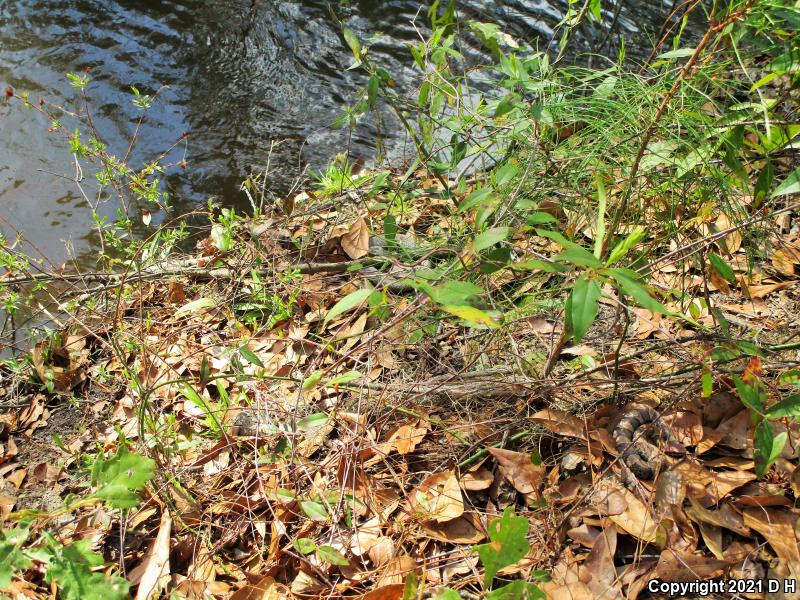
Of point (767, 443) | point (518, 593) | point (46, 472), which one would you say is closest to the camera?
point (518, 593)

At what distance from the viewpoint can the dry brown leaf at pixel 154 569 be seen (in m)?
1.73

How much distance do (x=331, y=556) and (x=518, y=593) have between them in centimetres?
53

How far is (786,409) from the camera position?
1368 millimetres

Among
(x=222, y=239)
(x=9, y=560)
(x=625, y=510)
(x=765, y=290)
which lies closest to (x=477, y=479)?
(x=625, y=510)

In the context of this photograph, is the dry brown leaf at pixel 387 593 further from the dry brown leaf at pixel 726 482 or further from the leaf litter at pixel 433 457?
the dry brown leaf at pixel 726 482

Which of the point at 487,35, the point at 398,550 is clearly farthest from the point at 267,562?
the point at 487,35

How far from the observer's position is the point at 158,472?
1888mm

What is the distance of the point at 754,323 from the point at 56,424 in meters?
2.68

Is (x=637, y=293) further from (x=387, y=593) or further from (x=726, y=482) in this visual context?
(x=387, y=593)

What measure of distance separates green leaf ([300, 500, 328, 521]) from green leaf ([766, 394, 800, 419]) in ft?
3.75

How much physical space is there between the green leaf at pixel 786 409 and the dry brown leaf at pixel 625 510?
41cm

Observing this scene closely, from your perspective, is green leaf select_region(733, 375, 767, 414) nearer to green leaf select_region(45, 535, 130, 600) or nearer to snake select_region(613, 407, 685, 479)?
snake select_region(613, 407, 685, 479)

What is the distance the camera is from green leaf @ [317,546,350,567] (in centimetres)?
156

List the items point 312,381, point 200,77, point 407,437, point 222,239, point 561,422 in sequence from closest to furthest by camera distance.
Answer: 1. point 312,381
2. point 561,422
3. point 407,437
4. point 222,239
5. point 200,77
